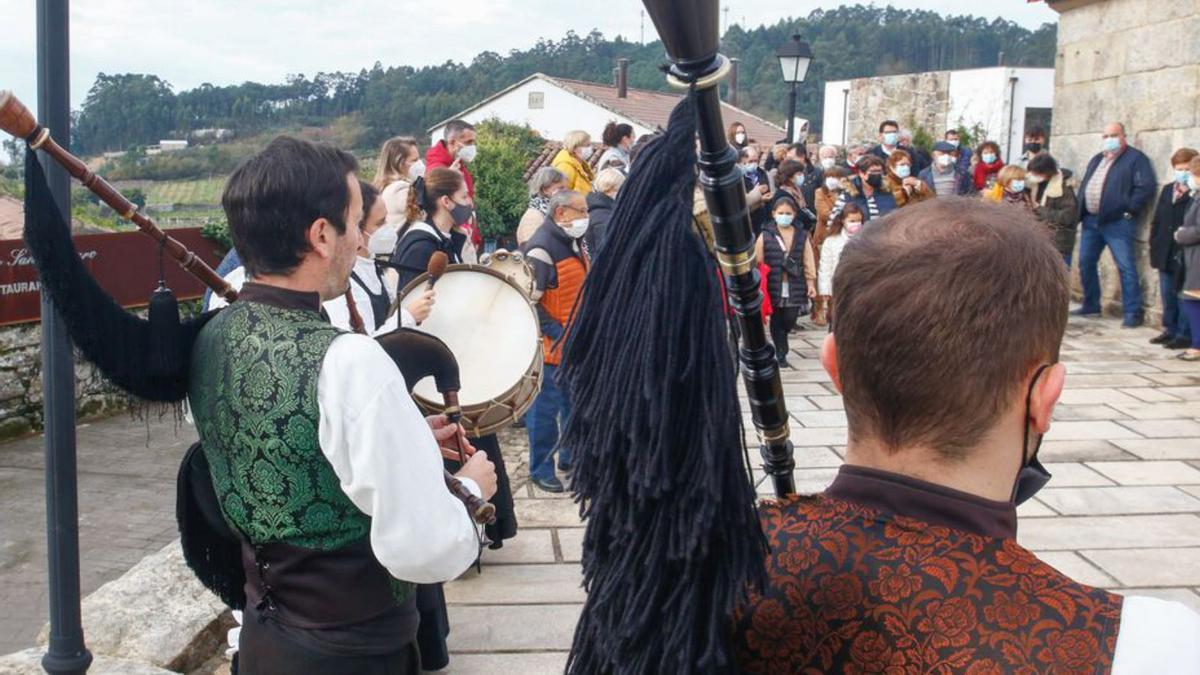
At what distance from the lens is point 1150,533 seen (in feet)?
16.6

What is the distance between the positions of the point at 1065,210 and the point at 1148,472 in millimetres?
5310

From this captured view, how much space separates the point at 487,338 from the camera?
439 cm

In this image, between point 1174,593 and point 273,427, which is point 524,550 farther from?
point 273,427

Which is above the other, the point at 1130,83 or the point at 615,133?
the point at 1130,83

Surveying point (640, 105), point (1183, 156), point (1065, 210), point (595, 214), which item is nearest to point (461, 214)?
point (595, 214)

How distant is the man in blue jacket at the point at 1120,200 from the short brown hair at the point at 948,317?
32.6ft

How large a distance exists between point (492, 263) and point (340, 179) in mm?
3321

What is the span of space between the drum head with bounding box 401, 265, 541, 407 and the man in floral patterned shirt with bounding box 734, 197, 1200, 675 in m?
3.02

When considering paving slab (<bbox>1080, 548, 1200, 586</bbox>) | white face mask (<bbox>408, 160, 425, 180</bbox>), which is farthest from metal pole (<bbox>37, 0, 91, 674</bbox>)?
white face mask (<bbox>408, 160, 425, 180</bbox>)

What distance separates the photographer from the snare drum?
421cm

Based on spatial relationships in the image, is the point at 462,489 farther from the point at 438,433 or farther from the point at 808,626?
the point at 808,626

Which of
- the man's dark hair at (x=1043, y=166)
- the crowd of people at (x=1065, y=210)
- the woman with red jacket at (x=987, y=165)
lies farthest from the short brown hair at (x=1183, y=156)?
the woman with red jacket at (x=987, y=165)

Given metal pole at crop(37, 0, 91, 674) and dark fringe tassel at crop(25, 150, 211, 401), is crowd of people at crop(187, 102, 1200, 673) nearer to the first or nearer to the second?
dark fringe tassel at crop(25, 150, 211, 401)

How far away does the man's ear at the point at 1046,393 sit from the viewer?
121 cm
